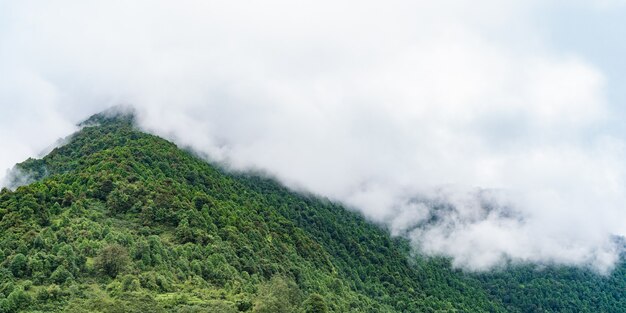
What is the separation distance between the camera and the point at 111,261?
301 ft

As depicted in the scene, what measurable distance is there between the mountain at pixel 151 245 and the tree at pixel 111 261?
14 centimetres

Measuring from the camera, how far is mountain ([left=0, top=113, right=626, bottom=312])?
87.6 m

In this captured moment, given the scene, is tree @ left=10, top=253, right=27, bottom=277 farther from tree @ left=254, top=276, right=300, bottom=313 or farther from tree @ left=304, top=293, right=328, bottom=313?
tree @ left=304, top=293, right=328, bottom=313

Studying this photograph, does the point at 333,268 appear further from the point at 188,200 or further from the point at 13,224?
the point at 13,224

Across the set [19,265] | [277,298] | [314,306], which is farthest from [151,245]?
[314,306]

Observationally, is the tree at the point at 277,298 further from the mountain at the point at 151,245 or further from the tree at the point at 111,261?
the tree at the point at 111,261

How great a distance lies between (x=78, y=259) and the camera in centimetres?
9269

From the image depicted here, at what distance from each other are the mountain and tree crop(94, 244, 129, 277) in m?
0.14

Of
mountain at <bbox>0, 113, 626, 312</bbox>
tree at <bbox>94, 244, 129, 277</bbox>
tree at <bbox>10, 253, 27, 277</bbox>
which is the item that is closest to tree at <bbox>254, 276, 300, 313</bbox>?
mountain at <bbox>0, 113, 626, 312</bbox>

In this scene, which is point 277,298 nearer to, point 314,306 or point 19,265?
point 314,306

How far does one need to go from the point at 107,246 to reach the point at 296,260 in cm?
5539

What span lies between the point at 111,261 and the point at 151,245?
1111cm

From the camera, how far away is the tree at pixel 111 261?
91.7m

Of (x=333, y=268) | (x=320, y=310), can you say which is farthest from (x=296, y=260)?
(x=320, y=310)
